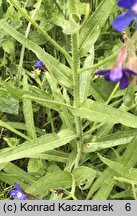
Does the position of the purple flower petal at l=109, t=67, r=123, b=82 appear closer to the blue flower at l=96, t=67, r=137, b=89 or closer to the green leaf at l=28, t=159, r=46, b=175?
the blue flower at l=96, t=67, r=137, b=89

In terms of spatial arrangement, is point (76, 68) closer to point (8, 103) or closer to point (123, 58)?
point (123, 58)

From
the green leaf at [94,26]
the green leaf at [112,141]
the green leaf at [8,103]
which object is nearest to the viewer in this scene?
the green leaf at [94,26]

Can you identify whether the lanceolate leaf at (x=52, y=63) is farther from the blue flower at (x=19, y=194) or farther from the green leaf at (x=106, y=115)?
the blue flower at (x=19, y=194)

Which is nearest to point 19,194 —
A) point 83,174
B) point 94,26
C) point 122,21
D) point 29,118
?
point 83,174

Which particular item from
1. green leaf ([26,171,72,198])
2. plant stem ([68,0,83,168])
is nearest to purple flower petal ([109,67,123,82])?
plant stem ([68,0,83,168])

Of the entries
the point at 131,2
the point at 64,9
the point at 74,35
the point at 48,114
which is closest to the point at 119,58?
the point at 131,2

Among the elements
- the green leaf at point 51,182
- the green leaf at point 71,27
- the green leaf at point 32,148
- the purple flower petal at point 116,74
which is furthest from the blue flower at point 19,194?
the purple flower petal at point 116,74
